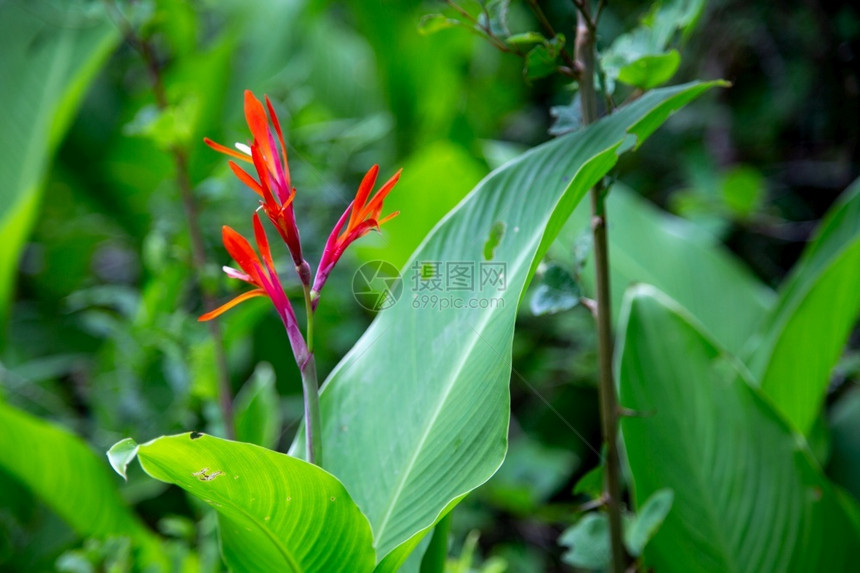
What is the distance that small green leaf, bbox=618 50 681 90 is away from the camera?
0.50 meters

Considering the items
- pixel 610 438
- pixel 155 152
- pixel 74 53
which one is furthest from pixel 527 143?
pixel 610 438

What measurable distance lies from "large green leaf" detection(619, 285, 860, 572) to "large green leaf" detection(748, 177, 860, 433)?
14 cm

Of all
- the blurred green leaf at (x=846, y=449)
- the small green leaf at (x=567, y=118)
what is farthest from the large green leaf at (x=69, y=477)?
the blurred green leaf at (x=846, y=449)

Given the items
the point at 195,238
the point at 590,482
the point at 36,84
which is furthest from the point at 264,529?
the point at 36,84

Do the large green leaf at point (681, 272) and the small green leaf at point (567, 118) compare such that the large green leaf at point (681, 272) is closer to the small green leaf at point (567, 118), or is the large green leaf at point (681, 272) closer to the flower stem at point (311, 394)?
the small green leaf at point (567, 118)

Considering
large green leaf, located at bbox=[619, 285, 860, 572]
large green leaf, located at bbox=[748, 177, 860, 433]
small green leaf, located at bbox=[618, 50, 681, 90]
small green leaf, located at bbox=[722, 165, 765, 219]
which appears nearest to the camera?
small green leaf, located at bbox=[618, 50, 681, 90]

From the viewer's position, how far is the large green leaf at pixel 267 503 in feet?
1.25

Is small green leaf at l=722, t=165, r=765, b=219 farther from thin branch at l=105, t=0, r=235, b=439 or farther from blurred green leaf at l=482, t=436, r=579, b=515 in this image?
thin branch at l=105, t=0, r=235, b=439

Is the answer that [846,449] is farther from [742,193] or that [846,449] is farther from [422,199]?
[422,199]

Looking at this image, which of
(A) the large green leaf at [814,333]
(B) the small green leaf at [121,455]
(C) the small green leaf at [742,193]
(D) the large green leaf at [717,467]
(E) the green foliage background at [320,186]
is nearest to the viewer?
(B) the small green leaf at [121,455]

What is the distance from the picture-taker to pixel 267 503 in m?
0.42

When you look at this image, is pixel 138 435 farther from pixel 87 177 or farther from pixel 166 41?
pixel 166 41

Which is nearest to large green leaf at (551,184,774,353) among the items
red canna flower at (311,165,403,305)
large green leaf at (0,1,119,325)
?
red canna flower at (311,165,403,305)

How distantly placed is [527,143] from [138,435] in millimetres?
1176
